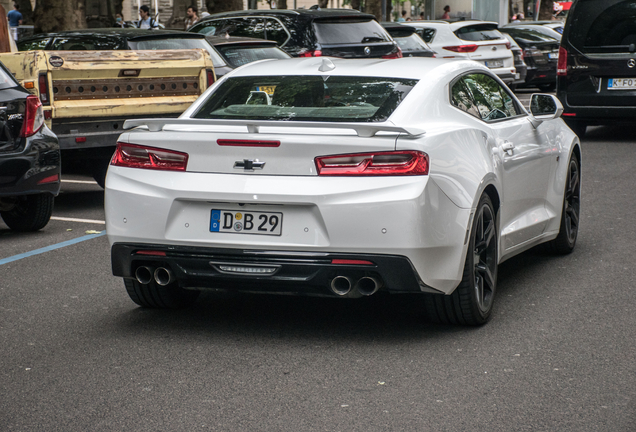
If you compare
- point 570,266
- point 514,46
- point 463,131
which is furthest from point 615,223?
point 514,46

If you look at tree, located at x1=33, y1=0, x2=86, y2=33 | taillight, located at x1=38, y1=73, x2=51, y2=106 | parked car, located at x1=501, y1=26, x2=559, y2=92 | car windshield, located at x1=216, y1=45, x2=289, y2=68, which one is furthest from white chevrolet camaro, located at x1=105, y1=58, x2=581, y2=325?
parked car, located at x1=501, y1=26, x2=559, y2=92

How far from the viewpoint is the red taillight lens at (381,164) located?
448 cm

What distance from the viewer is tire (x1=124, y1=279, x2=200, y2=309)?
5363mm

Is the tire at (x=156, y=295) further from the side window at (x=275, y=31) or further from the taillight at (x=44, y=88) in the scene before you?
the side window at (x=275, y=31)

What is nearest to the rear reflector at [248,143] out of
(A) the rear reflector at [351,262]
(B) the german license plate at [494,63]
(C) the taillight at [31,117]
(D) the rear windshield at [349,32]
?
(A) the rear reflector at [351,262]

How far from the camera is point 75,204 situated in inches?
385

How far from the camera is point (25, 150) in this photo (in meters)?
7.68

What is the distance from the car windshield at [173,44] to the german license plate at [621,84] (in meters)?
5.76

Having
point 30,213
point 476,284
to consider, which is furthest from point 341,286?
point 30,213

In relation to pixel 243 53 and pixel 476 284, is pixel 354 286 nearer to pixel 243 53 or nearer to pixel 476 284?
pixel 476 284

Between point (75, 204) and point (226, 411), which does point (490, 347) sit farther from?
point (75, 204)

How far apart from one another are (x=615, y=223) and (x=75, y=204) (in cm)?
516

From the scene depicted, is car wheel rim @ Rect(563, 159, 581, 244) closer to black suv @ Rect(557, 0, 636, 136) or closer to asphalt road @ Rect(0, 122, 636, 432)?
asphalt road @ Rect(0, 122, 636, 432)

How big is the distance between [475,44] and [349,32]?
626 cm
